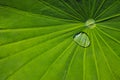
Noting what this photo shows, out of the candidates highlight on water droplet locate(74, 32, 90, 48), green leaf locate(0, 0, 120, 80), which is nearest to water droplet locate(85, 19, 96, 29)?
green leaf locate(0, 0, 120, 80)

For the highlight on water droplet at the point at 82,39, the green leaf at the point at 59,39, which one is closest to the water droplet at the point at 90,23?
the green leaf at the point at 59,39

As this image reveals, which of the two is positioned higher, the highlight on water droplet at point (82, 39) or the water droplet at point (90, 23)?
the water droplet at point (90, 23)

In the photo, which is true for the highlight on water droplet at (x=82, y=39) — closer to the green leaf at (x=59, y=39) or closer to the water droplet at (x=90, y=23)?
the green leaf at (x=59, y=39)

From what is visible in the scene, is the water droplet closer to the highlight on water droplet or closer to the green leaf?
the green leaf

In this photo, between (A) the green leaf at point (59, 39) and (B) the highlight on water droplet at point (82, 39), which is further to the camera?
(B) the highlight on water droplet at point (82, 39)

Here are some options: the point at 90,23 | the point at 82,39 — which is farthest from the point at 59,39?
the point at 90,23

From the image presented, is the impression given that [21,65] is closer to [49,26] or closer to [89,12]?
[49,26]

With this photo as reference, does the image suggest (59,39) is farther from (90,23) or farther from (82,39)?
(90,23)
